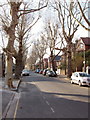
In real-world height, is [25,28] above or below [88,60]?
above

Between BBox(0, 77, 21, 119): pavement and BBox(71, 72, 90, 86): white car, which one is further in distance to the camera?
BBox(71, 72, 90, 86): white car

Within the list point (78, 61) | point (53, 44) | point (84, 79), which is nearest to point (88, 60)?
point (78, 61)

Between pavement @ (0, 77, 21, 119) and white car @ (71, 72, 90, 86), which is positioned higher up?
white car @ (71, 72, 90, 86)

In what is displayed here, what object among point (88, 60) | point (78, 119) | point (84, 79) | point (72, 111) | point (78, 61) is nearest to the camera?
point (78, 119)

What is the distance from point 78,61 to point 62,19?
53.4ft

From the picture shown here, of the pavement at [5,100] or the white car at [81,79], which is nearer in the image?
the pavement at [5,100]

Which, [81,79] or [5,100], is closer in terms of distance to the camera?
[5,100]

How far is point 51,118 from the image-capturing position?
863 centimetres

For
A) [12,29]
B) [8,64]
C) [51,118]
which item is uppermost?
[12,29]

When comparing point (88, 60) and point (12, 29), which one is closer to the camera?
point (12, 29)

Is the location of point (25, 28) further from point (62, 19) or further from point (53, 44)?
point (53, 44)

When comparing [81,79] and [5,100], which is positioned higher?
[81,79]

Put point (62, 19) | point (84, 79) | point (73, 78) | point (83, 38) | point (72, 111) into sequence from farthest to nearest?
point (83, 38)
point (62, 19)
point (73, 78)
point (84, 79)
point (72, 111)

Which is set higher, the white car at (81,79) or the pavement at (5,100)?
the white car at (81,79)
